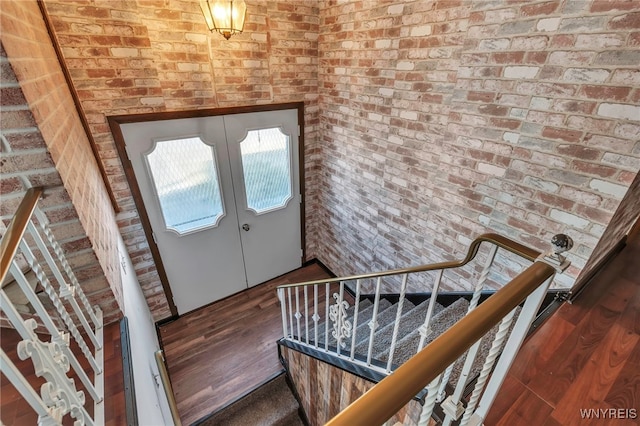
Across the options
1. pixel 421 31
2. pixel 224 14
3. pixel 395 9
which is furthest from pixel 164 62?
pixel 421 31

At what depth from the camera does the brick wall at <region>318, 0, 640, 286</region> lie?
1.40 meters

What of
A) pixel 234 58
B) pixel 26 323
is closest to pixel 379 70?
pixel 234 58

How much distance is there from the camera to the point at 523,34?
62.2 inches

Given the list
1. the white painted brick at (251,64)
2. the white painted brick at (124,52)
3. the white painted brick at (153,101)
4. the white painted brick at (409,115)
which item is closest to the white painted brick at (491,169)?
the white painted brick at (409,115)

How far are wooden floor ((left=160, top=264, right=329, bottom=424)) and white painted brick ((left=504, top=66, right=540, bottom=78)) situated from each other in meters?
3.20

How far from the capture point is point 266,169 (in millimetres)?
3436

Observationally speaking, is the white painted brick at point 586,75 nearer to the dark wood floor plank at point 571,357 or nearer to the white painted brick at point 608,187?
the white painted brick at point 608,187

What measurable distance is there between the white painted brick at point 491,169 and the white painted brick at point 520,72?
0.54 m

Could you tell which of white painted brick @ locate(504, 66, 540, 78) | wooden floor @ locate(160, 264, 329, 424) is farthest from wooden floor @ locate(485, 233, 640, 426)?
wooden floor @ locate(160, 264, 329, 424)

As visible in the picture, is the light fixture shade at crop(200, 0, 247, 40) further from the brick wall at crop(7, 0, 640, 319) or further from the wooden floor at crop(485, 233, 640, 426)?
the wooden floor at crop(485, 233, 640, 426)

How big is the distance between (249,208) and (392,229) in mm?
1724

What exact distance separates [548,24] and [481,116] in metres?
0.54

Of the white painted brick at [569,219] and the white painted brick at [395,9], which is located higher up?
the white painted brick at [395,9]

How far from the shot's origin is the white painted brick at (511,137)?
174cm
